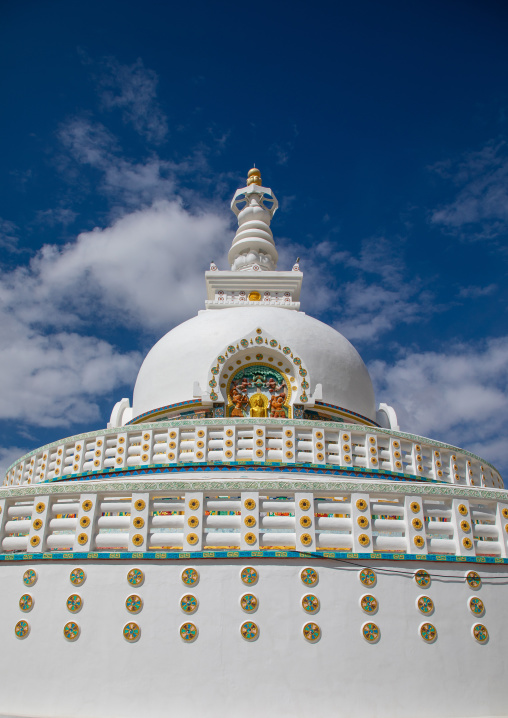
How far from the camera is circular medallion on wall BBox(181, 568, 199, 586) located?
18.0ft

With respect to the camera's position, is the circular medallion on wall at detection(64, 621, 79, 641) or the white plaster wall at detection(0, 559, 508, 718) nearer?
the white plaster wall at detection(0, 559, 508, 718)

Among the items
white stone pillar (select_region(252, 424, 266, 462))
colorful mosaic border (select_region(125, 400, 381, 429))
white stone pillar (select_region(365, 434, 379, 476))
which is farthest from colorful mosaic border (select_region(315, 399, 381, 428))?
white stone pillar (select_region(252, 424, 266, 462))

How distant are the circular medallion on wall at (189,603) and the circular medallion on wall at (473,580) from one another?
2640 mm

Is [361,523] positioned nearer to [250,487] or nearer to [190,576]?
[250,487]

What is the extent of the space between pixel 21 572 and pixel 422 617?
3.84m

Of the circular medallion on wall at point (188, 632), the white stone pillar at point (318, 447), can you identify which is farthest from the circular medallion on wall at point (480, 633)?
the white stone pillar at point (318, 447)

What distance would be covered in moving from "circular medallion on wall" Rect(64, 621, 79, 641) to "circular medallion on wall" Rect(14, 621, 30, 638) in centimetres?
38

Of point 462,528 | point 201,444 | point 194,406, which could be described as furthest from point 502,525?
point 194,406

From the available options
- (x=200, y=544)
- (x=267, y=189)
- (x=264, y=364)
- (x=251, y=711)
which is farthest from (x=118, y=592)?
(x=267, y=189)

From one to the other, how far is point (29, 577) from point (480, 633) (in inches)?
169

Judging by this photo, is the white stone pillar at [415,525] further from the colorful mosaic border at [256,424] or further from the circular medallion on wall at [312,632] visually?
the colorful mosaic border at [256,424]

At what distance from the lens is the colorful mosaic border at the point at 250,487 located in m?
5.91

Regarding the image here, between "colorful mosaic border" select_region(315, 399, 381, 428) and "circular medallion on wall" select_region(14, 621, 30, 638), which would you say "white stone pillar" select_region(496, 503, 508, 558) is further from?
"colorful mosaic border" select_region(315, 399, 381, 428)

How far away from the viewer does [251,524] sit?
5797 millimetres
